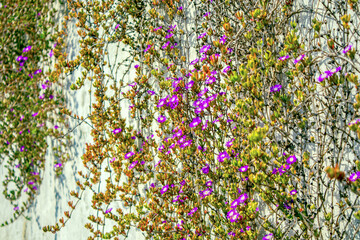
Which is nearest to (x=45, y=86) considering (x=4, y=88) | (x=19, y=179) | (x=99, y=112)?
(x=4, y=88)

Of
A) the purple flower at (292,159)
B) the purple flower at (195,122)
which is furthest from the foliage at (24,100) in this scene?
the purple flower at (292,159)

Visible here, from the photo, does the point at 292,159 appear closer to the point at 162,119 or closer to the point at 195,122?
the point at 195,122

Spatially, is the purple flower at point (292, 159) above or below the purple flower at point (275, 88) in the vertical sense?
below

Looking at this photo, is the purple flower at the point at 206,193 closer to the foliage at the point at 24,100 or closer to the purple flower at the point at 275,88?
the purple flower at the point at 275,88

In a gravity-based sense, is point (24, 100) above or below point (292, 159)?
above

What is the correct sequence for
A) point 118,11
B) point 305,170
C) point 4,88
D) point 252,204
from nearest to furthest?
point 252,204, point 305,170, point 118,11, point 4,88

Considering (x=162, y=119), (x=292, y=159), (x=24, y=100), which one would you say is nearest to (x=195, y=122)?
(x=162, y=119)

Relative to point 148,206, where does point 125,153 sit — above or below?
above

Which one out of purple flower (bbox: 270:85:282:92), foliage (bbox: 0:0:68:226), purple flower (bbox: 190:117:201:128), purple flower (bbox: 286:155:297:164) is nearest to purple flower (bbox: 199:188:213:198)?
purple flower (bbox: 190:117:201:128)

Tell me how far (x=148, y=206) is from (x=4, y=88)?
8.93 ft

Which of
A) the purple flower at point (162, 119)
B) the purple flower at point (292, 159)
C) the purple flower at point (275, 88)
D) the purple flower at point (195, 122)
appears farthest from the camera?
the purple flower at point (162, 119)

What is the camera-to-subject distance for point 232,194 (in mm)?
1917

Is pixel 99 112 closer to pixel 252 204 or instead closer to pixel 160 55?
pixel 160 55

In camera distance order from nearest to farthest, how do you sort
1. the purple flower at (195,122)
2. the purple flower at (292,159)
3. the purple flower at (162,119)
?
the purple flower at (292,159), the purple flower at (195,122), the purple flower at (162,119)
